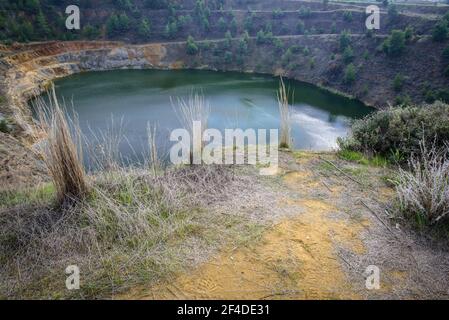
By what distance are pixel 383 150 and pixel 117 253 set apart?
4.83 meters

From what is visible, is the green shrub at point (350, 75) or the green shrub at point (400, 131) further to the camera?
the green shrub at point (350, 75)

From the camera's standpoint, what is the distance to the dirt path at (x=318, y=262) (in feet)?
8.16

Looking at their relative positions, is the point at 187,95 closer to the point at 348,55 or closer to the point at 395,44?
the point at 348,55

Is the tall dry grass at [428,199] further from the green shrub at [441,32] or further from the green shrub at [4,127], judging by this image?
the green shrub at [441,32]

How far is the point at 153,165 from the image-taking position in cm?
401

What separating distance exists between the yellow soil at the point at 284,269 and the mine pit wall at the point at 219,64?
451 inches

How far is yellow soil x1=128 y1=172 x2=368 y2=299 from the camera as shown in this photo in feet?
8.09

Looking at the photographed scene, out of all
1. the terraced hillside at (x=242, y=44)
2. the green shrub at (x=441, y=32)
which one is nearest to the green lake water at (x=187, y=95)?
the terraced hillside at (x=242, y=44)

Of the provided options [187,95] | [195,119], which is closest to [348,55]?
[187,95]

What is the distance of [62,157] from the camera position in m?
3.28

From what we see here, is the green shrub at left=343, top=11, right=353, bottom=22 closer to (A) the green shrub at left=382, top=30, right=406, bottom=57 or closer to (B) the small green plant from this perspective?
(A) the green shrub at left=382, top=30, right=406, bottom=57

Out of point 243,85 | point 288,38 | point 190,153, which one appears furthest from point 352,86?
point 190,153

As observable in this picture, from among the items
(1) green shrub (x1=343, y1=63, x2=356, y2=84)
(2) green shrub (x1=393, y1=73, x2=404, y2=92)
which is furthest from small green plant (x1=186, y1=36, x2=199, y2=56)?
(2) green shrub (x1=393, y1=73, x2=404, y2=92)

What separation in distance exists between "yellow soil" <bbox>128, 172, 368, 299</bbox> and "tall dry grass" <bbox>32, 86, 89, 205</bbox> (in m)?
1.53
